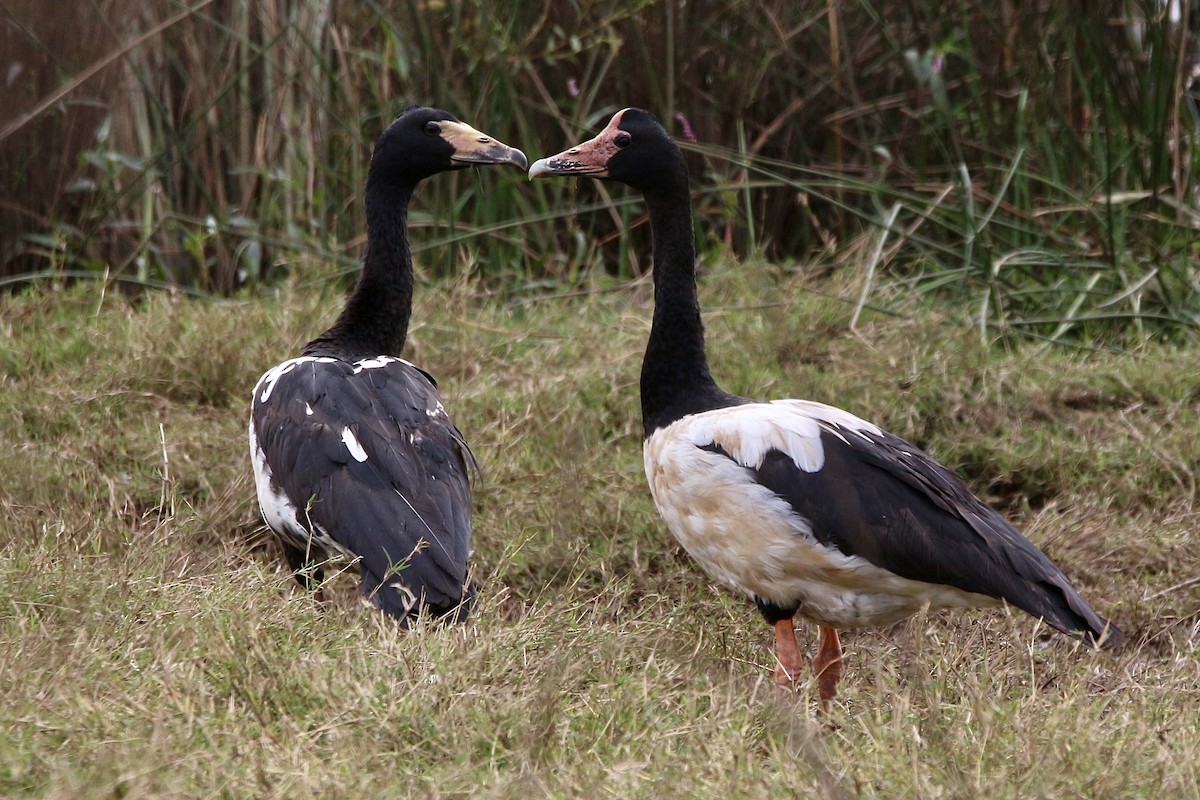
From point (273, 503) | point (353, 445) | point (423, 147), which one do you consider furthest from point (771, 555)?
point (423, 147)

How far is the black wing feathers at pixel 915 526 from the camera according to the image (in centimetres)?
376

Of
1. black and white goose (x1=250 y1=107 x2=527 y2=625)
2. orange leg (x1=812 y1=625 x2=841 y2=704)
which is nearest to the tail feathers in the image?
orange leg (x1=812 y1=625 x2=841 y2=704)

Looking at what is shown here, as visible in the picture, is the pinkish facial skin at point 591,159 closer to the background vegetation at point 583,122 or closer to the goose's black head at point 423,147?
the goose's black head at point 423,147

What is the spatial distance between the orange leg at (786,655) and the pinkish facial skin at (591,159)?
150cm

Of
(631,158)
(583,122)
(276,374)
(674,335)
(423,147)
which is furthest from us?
(583,122)

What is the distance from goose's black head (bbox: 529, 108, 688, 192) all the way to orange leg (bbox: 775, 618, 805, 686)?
4.53 ft

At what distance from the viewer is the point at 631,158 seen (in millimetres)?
4586

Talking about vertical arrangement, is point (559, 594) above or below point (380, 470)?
below

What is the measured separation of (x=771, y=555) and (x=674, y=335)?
78 cm

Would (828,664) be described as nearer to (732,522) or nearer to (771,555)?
(771,555)

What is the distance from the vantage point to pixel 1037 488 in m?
5.40

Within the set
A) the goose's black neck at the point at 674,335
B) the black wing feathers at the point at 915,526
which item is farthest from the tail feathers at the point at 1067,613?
the goose's black neck at the point at 674,335

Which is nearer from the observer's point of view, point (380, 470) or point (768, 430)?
point (768, 430)

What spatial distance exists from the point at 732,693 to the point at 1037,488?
252 cm
